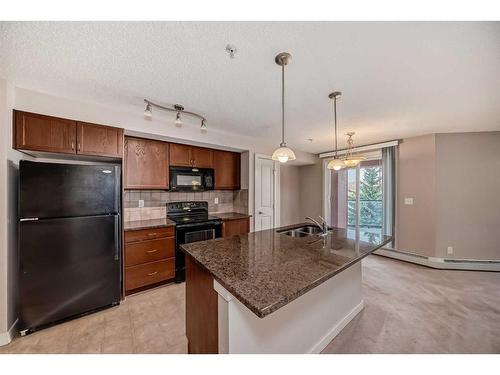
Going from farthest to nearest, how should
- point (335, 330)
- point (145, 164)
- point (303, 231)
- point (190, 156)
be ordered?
point (190, 156) < point (145, 164) < point (303, 231) < point (335, 330)

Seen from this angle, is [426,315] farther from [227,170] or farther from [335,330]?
[227,170]

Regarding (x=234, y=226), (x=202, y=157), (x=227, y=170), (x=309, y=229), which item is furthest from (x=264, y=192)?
(x=309, y=229)

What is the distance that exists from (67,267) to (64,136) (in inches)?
52.5

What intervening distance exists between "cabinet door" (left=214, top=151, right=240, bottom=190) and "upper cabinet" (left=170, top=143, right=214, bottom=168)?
145 millimetres

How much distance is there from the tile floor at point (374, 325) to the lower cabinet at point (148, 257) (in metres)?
0.17

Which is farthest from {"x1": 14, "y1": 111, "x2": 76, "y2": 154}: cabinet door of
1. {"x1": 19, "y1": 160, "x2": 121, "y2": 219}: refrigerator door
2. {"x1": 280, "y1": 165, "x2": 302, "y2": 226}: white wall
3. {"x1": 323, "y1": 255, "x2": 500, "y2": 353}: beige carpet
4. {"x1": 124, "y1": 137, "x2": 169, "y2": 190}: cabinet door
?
{"x1": 280, "y1": 165, "x2": 302, "y2": 226}: white wall

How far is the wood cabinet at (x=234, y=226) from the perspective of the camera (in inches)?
130

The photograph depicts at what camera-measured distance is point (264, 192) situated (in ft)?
13.2

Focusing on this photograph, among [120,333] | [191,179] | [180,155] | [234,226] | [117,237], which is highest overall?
[180,155]

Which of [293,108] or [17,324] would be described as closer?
[17,324]
